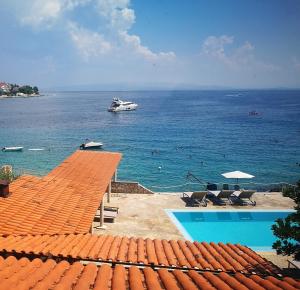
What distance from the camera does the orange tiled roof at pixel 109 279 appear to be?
454cm

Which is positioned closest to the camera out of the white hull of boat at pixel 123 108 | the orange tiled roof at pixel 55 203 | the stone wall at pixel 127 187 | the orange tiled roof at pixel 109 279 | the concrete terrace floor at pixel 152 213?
the orange tiled roof at pixel 109 279

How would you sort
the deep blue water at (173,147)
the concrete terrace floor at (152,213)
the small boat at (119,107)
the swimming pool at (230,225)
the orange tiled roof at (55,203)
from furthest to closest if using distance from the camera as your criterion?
the small boat at (119,107)
the deep blue water at (173,147)
the swimming pool at (230,225)
the concrete terrace floor at (152,213)
the orange tiled roof at (55,203)

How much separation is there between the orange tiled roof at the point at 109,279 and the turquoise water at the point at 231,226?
1233 centimetres

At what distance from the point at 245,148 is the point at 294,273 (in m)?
42.1

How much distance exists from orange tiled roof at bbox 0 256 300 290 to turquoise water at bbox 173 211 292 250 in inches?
486

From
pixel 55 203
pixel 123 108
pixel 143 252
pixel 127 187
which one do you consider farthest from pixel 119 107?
pixel 143 252

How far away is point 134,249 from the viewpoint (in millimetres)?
7848

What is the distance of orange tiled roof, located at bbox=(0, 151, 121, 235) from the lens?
938 centimetres

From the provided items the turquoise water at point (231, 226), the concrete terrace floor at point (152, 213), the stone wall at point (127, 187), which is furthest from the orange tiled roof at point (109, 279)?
the stone wall at point (127, 187)

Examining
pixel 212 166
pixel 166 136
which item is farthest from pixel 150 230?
pixel 166 136

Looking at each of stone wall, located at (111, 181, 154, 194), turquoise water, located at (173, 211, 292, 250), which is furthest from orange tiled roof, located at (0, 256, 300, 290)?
stone wall, located at (111, 181, 154, 194)

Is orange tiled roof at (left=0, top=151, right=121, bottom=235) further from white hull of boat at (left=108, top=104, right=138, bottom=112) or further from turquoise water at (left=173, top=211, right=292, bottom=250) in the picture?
white hull of boat at (left=108, top=104, right=138, bottom=112)

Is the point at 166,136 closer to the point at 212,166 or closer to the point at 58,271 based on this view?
the point at 212,166

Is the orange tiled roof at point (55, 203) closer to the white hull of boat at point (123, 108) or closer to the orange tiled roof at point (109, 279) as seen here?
the orange tiled roof at point (109, 279)
